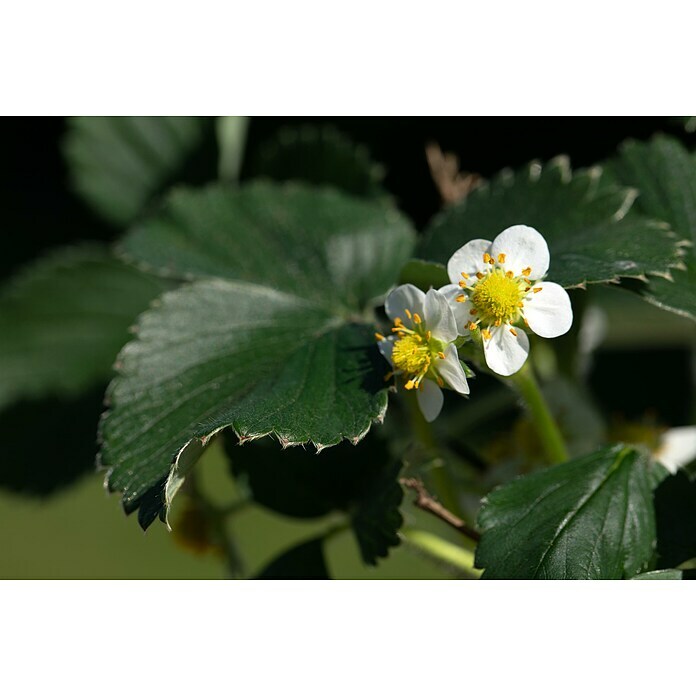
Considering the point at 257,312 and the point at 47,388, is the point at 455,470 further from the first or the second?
the point at 47,388

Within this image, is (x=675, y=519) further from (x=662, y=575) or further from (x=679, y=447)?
(x=679, y=447)

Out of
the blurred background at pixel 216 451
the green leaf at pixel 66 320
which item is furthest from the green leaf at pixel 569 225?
the green leaf at pixel 66 320

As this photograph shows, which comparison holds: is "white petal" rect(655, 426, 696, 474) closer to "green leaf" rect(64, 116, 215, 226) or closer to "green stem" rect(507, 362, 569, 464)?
"green stem" rect(507, 362, 569, 464)

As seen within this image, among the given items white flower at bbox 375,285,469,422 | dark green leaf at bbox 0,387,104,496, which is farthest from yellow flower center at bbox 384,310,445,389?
dark green leaf at bbox 0,387,104,496

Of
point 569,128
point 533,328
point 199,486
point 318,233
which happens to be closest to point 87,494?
point 199,486

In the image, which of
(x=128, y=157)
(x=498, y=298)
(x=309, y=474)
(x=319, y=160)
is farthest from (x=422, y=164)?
(x=498, y=298)

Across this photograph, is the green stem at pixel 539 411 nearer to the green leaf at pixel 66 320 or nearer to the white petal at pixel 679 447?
the white petal at pixel 679 447
